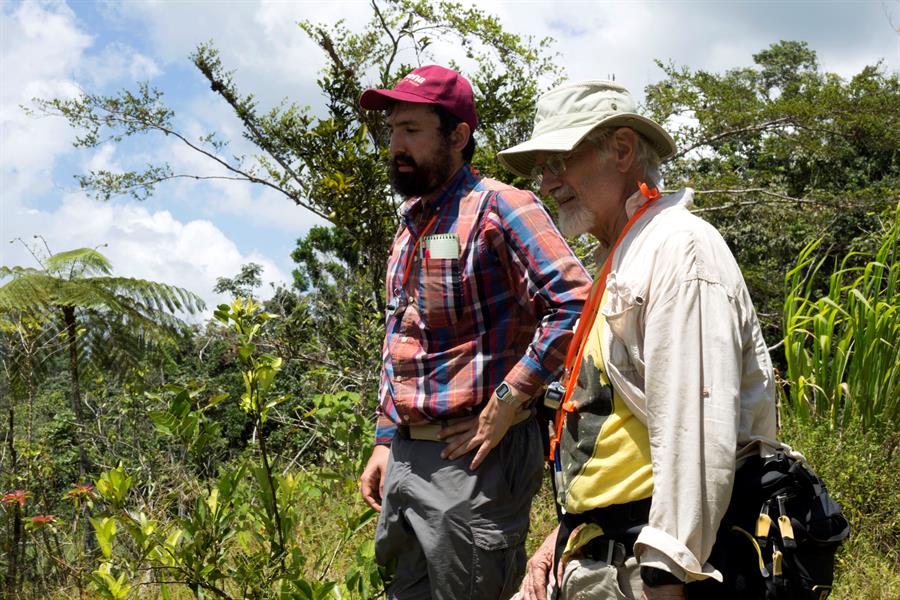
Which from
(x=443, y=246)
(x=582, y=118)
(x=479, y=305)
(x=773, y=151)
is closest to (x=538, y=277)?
(x=479, y=305)

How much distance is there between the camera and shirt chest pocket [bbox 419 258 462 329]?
2.40 metres

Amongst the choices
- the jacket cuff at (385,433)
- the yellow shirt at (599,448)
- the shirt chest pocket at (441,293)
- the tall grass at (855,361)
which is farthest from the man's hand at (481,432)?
the tall grass at (855,361)

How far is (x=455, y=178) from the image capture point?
260 centimetres

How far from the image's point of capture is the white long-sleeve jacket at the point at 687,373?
4.70 ft

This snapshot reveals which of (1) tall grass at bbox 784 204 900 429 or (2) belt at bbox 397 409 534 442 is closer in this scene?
(2) belt at bbox 397 409 534 442

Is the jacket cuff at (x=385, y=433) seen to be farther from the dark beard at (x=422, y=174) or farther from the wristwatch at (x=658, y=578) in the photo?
the wristwatch at (x=658, y=578)

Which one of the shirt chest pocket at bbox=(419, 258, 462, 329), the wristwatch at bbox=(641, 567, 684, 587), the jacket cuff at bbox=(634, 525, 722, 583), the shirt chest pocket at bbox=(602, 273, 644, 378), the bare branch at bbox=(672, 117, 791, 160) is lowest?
the wristwatch at bbox=(641, 567, 684, 587)

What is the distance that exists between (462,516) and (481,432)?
0.73 feet

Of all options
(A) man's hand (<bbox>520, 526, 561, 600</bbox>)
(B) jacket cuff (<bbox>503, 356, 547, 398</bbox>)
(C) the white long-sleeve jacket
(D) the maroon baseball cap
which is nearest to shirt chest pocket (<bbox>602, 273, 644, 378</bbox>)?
(C) the white long-sleeve jacket

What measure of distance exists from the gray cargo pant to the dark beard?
2.37ft

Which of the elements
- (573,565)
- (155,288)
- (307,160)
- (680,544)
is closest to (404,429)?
(573,565)

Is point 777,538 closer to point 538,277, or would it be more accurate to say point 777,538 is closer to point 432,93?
point 538,277

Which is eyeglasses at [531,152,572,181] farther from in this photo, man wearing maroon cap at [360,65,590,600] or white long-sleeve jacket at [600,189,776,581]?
man wearing maroon cap at [360,65,590,600]

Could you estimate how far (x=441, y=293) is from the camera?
2412 mm
